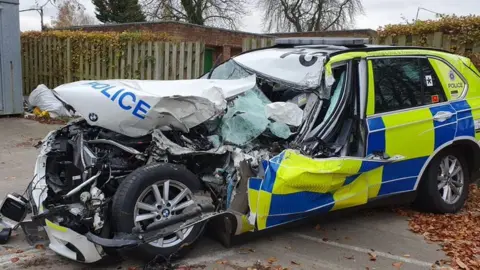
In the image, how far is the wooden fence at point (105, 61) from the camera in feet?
34.2

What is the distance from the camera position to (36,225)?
404 centimetres

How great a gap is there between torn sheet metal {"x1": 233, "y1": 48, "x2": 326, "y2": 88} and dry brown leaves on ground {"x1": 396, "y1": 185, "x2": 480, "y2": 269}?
2020mm

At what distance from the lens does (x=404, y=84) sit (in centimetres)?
498

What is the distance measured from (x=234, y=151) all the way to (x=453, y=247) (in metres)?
2.36

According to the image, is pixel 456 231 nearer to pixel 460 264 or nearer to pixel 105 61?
pixel 460 264

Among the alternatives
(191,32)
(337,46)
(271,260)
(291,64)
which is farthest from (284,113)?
(191,32)

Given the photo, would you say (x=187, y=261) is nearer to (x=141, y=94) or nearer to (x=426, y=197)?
(x=141, y=94)

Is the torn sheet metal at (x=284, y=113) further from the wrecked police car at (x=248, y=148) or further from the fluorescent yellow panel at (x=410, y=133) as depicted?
the fluorescent yellow panel at (x=410, y=133)

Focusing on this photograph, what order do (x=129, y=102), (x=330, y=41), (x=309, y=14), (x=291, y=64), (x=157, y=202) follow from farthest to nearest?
(x=309, y=14), (x=330, y=41), (x=291, y=64), (x=129, y=102), (x=157, y=202)

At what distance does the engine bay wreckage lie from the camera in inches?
145

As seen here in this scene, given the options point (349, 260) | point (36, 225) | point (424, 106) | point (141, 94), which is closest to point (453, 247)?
point (349, 260)

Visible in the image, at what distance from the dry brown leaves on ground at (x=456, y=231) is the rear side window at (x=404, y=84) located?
133 centimetres

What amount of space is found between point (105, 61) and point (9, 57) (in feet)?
7.56

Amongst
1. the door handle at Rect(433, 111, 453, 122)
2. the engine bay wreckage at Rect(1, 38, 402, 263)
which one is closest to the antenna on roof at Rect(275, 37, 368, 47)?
the engine bay wreckage at Rect(1, 38, 402, 263)
